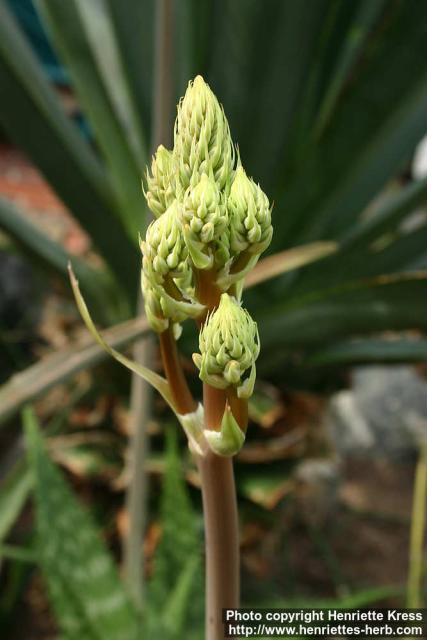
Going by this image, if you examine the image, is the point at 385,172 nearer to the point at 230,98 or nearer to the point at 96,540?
the point at 230,98

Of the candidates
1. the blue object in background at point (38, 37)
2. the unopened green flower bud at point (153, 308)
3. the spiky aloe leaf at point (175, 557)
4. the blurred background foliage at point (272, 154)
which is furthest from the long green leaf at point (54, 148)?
the blue object in background at point (38, 37)

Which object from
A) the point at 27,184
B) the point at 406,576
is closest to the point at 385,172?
the point at 406,576

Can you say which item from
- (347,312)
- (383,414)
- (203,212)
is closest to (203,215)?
(203,212)

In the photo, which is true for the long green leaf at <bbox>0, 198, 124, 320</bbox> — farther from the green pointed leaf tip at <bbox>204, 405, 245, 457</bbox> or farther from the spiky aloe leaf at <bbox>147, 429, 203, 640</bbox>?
the green pointed leaf tip at <bbox>204, 405, 245, 457</bbox>

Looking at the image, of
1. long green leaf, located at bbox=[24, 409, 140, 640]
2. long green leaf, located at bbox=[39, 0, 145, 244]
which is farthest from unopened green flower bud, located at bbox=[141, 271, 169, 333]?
long green leaf, located at bbox=[39, 0, 145, 244]

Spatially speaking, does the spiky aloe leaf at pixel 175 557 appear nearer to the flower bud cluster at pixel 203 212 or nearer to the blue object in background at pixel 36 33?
the flower bud cluster at pixel 203 212

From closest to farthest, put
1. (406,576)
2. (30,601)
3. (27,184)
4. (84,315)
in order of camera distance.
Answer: (84,315), (30,601), (406,576), (27,184)

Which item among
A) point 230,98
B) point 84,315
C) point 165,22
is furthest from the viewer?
point 230,98
